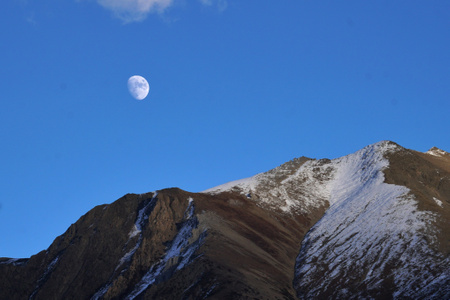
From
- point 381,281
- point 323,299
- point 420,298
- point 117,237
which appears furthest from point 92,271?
point 420,298

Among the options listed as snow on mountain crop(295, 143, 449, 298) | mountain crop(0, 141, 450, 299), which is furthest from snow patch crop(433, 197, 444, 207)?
snow on mountain crop(295, 143, 449, 298)

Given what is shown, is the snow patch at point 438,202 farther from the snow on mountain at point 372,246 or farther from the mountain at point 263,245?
the snow on mountain at point 372,246

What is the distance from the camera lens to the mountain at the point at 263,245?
320 ft

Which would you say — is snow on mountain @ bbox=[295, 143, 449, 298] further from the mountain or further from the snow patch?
the snow patch

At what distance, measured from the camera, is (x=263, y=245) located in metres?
121

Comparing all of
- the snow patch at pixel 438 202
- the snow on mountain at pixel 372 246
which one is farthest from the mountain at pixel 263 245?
the snow patch at pixel 438 202

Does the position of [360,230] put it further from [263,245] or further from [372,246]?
[263,245]

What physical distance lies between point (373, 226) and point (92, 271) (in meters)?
58.4

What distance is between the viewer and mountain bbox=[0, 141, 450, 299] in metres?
97.5

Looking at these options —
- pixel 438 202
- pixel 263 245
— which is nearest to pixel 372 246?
pixel 263 245

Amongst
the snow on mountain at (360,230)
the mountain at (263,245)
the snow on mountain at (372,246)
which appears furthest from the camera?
the snow on mountain at (360,230)

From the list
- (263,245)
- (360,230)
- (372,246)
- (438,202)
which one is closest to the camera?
(372,246)

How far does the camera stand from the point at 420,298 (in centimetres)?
8612

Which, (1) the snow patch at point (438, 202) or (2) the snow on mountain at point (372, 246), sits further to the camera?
(1) the snow patch at point (438, 202)
